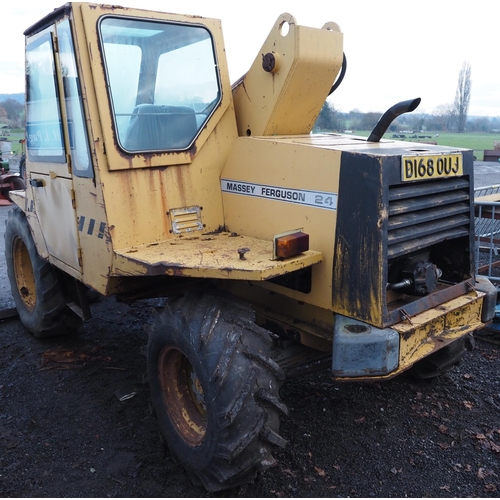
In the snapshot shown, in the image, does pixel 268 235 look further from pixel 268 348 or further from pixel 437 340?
pixel 437 340

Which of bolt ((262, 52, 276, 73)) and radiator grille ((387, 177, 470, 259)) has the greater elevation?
bolt ((262, 52, 276, 73))

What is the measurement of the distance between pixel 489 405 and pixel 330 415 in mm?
1185

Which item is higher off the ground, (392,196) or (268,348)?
(392,196)

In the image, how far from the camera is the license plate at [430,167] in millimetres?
2814

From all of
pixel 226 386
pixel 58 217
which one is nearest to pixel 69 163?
pixel 58 217

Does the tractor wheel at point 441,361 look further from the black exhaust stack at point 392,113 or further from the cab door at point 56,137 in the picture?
the cab door at point 56,137

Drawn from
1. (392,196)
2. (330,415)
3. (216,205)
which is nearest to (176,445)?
(330,415)

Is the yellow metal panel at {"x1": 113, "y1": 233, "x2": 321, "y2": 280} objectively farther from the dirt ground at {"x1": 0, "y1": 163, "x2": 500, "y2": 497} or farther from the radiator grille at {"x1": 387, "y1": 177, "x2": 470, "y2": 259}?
the dirt ground at {"x1": 0, "y1": 163, "x2": 500, "y2": 497}

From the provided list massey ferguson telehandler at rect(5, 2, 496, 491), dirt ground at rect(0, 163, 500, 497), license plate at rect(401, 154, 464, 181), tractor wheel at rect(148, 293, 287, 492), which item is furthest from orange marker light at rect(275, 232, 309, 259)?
dirt ground at rect(0, 163, 500, 497)

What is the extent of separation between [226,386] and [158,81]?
6.80ft

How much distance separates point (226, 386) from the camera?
2.70 meters

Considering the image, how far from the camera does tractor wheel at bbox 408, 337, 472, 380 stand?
3812 millimetres

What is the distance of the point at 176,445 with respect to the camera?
3.14 m

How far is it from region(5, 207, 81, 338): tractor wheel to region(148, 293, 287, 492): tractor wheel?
203 cm
